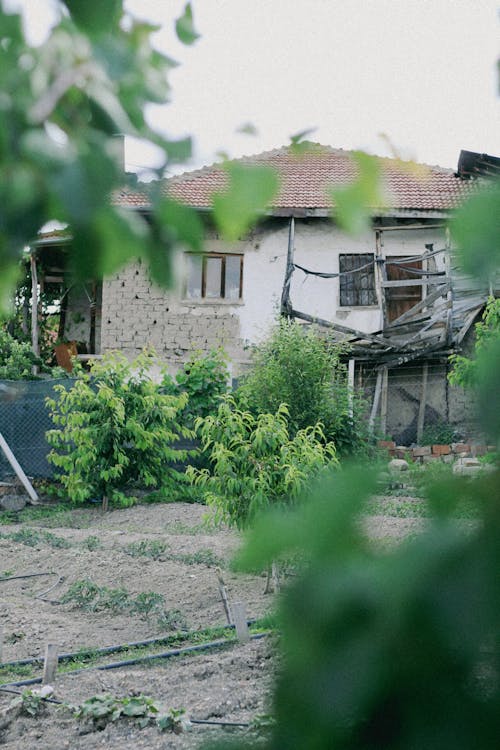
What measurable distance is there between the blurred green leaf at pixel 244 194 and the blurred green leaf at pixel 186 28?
0.29m

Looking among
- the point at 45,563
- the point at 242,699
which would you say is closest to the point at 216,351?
the point at 45,563

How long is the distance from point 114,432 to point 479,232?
10.3 metres

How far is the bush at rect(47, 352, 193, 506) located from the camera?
10.6m

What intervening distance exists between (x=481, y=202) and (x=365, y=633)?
327 mm

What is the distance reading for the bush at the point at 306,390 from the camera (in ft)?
39.2

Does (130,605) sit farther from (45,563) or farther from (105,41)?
(105,41)

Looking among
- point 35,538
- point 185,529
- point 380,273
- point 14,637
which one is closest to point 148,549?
point 185,529

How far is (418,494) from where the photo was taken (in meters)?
0.66

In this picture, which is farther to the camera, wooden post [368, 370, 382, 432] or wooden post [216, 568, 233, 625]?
wooden post [368, 370, 382, 432]

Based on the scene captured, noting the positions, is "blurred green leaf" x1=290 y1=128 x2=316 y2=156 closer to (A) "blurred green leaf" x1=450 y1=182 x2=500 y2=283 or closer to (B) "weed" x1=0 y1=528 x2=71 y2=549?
(A) "blurred green leaf" x1=450 y1=182 x2=500 y2=283

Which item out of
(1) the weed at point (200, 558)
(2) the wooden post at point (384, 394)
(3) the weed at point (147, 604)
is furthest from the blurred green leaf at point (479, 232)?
(2) the wooden post at point (384, 394)

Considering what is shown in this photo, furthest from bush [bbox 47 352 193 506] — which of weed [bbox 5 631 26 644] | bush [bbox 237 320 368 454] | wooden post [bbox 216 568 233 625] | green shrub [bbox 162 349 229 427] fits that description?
weed [bbox 5 631 26 644]

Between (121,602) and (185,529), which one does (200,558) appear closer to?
(121,602)

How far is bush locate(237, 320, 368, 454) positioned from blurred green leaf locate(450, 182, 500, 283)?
11008 mm
